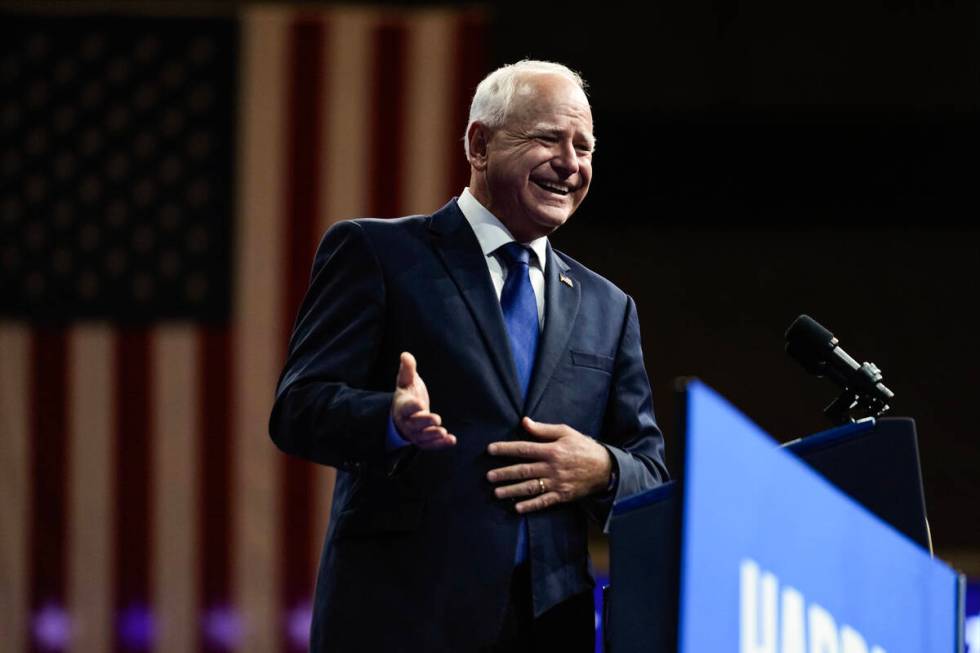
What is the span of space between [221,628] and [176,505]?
0.47 metres

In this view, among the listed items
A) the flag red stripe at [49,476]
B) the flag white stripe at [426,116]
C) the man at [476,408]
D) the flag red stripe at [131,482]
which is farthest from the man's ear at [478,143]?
the flag red stripe at [49,476]

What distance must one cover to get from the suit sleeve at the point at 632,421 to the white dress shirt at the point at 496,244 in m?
0.14

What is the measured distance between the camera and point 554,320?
1599mm

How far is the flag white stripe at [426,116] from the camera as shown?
14.4ft

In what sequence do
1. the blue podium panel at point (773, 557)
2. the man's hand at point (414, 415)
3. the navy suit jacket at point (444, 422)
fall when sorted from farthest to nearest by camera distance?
the navy suit jacket at point (444, 422) → the man's hand at point (414, 415) → the blue podium panel at point (773, 557)

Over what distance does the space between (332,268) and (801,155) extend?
12.2 feet

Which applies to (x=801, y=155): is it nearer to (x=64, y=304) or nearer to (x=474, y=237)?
(x=64, y=304)

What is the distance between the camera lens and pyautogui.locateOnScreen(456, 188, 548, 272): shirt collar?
1.64 metres

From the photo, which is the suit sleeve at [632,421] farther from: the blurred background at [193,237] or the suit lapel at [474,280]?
the blurred background at [193,237]

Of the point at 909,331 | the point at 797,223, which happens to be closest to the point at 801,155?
the point at 797,223

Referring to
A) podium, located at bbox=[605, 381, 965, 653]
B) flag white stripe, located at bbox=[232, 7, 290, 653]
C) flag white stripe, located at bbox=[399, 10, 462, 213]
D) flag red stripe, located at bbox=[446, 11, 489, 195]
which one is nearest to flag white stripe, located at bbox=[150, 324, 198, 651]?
flag white stripe, located at bbox=[232, 7, 290, 653]

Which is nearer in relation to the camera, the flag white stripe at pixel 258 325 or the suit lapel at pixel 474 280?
the suit lapel at pixel 474 280

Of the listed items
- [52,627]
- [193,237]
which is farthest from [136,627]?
[193,237]

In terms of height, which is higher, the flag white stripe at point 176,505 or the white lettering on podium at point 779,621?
the white lettering on podium at point 779,621
